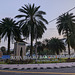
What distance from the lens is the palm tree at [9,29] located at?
24702 mm

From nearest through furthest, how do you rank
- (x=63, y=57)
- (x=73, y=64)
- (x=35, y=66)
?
(x=35, y=66) < (x=73, y=64) < (x=63, y=57)

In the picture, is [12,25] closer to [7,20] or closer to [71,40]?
[7,20]

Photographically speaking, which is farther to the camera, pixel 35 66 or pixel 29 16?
pixel 29 16

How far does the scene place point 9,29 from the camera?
24.7 metres

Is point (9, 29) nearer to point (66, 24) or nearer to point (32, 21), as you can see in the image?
point (32, 21)

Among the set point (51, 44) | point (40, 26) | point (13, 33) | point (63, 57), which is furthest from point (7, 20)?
point (51, 44)

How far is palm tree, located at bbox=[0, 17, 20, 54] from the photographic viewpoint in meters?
24.7

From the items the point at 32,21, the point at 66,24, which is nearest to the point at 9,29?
the point at 32,21

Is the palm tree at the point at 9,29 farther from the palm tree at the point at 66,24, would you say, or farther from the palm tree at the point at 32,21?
the palm tree at the point at 66,24

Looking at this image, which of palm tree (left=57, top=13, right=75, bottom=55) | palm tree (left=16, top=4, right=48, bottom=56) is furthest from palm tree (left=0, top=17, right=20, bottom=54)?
palm tree (left=57, top=13, right=75, bottom=55)

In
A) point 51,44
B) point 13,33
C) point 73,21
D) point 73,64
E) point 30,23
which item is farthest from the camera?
point 51,44

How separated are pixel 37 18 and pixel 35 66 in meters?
11.1

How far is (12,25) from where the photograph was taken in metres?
Result: 25.9

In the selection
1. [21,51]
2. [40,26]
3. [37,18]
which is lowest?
[21,51]
